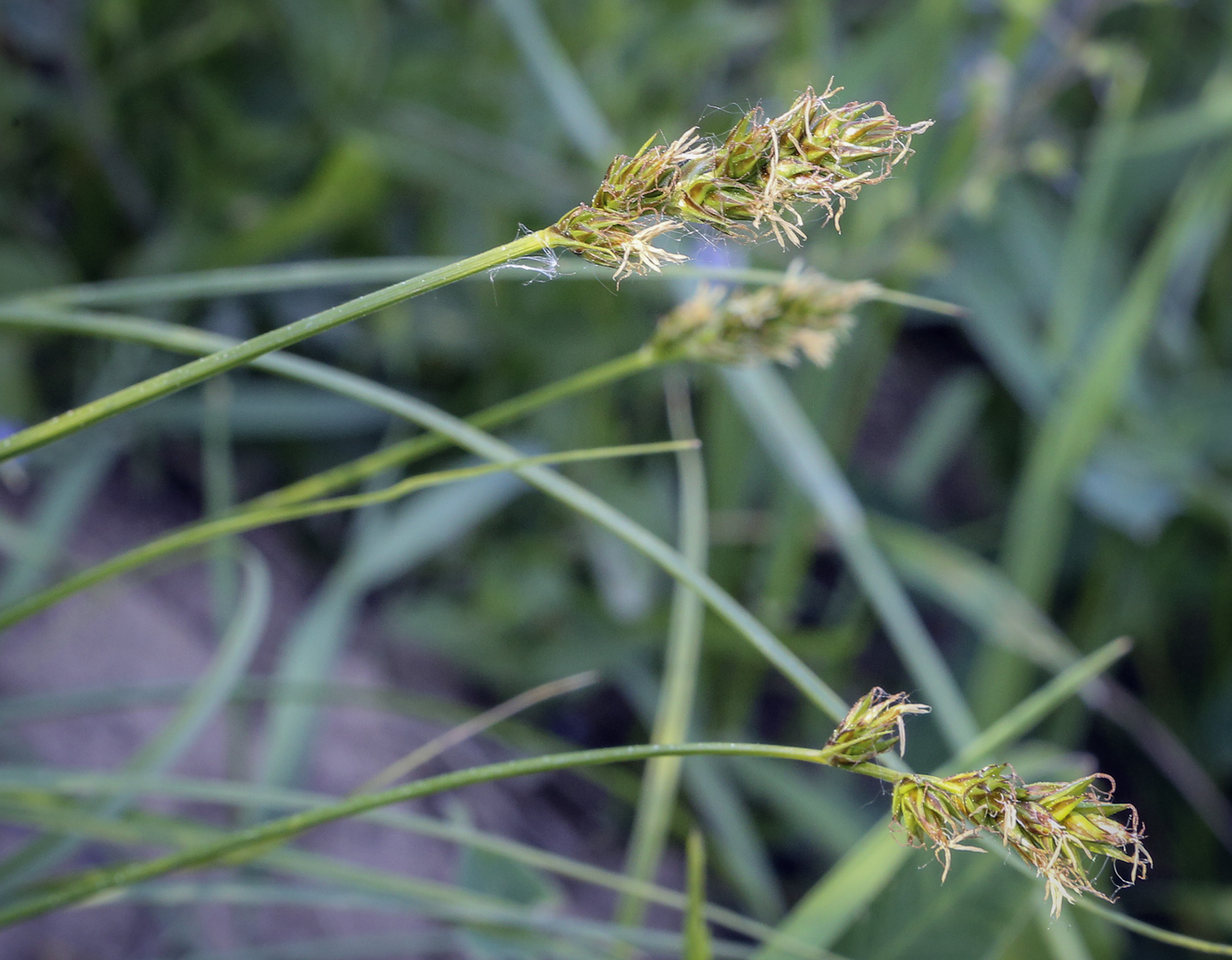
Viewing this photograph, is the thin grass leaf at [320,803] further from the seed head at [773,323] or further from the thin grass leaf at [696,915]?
the seed head at [773,323]

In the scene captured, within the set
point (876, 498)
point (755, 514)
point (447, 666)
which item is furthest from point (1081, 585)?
point (447, 666)

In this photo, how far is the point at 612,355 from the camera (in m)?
1.00

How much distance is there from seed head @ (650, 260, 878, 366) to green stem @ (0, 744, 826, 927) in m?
0.17

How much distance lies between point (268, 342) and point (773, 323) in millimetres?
219

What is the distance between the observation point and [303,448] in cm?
98

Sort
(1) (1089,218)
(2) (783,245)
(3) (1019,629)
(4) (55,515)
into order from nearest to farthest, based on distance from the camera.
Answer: (2) (783,245) < (4) (55,515) < (3) (1019,629) < (1) (1089,218)

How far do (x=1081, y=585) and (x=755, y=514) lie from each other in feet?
1.35

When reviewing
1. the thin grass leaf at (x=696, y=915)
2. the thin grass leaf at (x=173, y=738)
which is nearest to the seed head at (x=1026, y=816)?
the thin grass leaf at (x=696, y=915)

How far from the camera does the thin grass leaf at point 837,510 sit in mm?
708

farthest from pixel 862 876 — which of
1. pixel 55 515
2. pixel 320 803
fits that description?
pixel 55 515

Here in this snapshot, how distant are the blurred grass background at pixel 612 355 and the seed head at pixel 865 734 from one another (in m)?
0.55

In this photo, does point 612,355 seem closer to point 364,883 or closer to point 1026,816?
point 364,883

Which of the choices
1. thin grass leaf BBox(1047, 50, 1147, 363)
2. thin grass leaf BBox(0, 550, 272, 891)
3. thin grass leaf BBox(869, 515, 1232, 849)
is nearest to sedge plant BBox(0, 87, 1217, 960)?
thin grass leaf BBox(0, 550, 272, 891)

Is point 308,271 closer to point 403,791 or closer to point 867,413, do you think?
point 403,791
